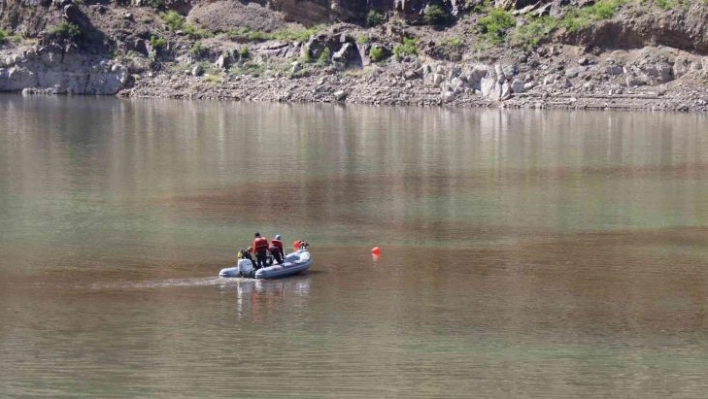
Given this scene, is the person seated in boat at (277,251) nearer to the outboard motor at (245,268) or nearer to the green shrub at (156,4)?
the outboard motor at (245,268)

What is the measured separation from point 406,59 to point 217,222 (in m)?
73.0

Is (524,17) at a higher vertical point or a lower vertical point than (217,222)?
higher

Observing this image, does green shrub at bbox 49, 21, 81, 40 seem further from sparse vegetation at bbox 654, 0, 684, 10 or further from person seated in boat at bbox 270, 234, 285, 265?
person seated in boat at bbox 270, 234, 285, 265

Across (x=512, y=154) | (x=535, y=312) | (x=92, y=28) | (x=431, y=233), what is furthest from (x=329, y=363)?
(x=92, y=28)

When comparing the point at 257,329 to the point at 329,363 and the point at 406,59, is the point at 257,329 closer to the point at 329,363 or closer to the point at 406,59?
the point at 329,363

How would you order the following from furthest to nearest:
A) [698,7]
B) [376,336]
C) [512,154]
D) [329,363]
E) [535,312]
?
[698,7] → [512,154] → [535,312] → [376,336] → [329,363]

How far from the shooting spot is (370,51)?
11812cm

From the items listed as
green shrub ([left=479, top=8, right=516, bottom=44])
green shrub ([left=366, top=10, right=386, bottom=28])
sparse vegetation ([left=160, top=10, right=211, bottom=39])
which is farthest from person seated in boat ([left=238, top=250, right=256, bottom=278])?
sparse vegetation ([left=160, top=10, right=211, bottom=39])

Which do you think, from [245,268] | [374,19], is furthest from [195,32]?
[245,268]

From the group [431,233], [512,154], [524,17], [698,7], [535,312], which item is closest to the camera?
[535,312]

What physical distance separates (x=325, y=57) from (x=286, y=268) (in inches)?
3236

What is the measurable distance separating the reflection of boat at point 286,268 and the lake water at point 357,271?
681 mm

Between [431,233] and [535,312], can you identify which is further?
[431,233]

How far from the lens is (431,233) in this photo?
1780 inches
